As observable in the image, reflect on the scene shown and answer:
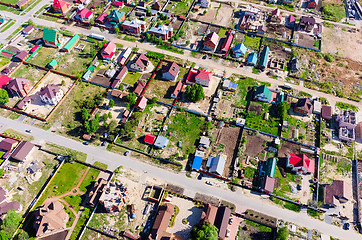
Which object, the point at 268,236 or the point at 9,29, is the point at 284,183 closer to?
the point at 268,236

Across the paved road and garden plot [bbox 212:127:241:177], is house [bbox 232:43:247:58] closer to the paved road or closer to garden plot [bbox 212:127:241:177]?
garden plot [bbox 212:127:241:177]

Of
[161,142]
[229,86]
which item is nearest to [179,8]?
[229,86]

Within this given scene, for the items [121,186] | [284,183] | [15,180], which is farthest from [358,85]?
[15,180]

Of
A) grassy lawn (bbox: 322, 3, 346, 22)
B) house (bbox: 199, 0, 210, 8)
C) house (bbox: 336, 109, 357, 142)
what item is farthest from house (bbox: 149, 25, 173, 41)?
grassy lawn (bbox: 322, 3, 346, 22)

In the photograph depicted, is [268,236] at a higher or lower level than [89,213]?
higher

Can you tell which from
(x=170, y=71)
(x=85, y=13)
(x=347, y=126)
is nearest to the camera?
(x=347, y=126)

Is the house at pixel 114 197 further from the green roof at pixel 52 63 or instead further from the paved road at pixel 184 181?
the green roof at pixel 52 63

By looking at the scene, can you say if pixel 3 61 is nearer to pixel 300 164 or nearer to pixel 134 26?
A: pixel 134 26
